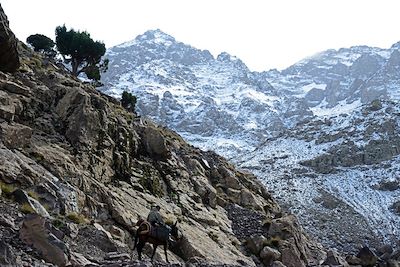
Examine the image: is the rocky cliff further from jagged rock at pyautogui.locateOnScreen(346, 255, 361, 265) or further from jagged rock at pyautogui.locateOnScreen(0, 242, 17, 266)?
jagged rock at pyautogui.locateOnScreen(346, 255, 361, 265)

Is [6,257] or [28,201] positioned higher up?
[6,257]

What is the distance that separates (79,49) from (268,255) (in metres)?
30.1

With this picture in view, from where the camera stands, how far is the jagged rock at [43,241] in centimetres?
1216

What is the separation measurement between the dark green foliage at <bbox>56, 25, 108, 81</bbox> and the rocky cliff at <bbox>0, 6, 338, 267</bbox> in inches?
498

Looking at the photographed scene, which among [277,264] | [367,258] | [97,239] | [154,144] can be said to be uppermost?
[154,144]

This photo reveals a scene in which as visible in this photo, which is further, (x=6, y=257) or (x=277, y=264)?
(x=277, y=264)

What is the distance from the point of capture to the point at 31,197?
19.0 meters

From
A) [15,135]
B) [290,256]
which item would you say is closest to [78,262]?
[15,135]

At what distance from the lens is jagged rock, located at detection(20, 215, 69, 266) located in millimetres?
12156

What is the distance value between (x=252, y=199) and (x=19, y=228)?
3009cm

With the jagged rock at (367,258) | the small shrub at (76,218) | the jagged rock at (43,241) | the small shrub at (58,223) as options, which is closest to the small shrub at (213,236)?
the small shrub at (76,218)

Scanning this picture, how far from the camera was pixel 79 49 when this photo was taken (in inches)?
1953

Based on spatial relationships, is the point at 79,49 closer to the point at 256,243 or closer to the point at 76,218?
the point at 256,243

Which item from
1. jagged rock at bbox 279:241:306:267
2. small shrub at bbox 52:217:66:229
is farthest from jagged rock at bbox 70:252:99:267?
jagged rock at bbox 279:241:306:267
